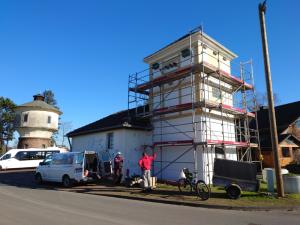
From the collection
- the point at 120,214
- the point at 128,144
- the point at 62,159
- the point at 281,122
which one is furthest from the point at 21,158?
the point at 281,122

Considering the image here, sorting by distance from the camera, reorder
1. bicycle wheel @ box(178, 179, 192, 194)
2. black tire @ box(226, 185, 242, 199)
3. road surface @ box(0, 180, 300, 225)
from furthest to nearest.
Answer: bicycle wheel @ box(178, 179, 192, 194) < black tire @ box(226, 185, 242, 199) < road surface @ box(0, 180, 300, 225)

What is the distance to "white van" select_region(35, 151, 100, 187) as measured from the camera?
16.8m

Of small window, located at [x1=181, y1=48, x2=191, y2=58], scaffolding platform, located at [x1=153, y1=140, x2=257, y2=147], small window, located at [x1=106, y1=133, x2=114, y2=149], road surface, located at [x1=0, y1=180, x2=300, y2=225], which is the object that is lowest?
road surface, located at [x1=0, y1=180, x2=300, y2=225]

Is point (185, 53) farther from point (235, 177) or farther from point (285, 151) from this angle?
point (285, 151)

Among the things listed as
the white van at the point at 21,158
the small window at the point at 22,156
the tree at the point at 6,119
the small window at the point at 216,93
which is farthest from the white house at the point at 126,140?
the tree at the point at 6,119

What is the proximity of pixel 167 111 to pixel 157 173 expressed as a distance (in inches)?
174

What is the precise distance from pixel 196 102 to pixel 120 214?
9.10 m

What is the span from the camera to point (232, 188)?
12.6 metres

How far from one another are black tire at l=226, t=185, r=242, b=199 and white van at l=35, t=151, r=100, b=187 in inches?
324

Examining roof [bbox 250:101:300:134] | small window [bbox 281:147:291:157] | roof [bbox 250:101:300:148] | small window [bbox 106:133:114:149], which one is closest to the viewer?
small window [bbox 106:133:114:149]

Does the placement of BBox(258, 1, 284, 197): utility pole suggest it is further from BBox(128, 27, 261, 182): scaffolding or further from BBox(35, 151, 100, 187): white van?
BBox(35, 151, 100, 187): white van

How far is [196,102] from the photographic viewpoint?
16.8 metres

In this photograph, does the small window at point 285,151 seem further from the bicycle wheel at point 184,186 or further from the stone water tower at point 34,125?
the stone water tower at point 34,125

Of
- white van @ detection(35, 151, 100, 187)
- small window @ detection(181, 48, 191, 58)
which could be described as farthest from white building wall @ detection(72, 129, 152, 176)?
small window @ detection(181, 48, 191, 58)
